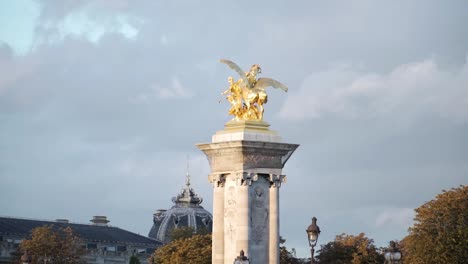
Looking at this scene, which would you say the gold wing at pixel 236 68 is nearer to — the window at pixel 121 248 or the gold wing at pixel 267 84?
the gold wing at pixel 267 84

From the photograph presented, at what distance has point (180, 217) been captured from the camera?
7426 inches

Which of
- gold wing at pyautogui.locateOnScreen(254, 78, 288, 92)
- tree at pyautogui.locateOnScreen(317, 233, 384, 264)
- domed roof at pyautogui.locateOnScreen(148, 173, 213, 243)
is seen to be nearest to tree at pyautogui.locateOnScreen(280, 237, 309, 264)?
tree at pyautogui.locateOnScreen(317, 233, 384, 264)

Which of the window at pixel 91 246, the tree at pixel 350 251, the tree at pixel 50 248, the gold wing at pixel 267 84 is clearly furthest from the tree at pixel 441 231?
the window at pixel 91 246

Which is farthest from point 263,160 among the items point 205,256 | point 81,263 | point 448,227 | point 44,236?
point 81,263

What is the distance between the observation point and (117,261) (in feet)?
523

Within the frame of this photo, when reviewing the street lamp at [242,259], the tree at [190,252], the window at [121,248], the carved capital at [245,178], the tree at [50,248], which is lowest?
the street lamp at [242,259]

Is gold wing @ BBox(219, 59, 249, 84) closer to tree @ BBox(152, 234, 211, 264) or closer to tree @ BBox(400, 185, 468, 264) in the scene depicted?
tree @ BBox(400, 185, 468, 264)

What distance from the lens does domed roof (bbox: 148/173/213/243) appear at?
608 feet

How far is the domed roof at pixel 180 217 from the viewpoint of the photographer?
185 meters

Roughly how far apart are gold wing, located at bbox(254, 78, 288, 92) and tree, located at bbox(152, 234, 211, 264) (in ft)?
132

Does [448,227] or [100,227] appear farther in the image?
[100,227]

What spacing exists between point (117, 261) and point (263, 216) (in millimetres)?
109817

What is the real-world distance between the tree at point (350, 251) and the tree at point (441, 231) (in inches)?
378

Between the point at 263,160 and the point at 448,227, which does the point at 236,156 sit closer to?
the point at 263,160
